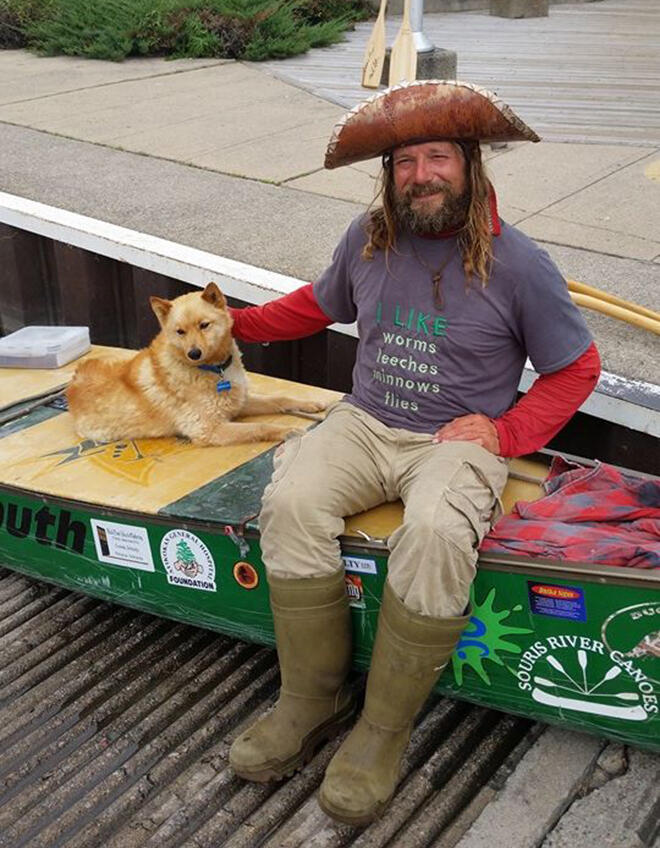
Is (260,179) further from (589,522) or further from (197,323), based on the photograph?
(589,522)

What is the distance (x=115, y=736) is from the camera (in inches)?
139

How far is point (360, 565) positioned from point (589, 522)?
0.73 meters

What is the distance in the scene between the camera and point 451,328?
10.3 feet

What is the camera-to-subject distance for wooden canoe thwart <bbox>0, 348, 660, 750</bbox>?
9.29ft

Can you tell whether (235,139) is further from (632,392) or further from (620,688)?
(620,688)

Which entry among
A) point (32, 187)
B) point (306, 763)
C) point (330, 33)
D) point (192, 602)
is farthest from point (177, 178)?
point (330, 33)

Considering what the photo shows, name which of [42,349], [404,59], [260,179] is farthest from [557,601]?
[404,59]

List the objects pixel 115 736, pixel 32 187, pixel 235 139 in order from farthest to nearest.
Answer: pixel 235 139
pixel 32 187
pixel 115 736

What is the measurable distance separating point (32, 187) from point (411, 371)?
444cm

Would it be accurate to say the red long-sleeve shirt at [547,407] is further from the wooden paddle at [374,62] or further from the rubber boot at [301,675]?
the wooden paddle at [374,62]

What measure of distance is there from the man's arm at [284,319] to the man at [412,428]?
37cm

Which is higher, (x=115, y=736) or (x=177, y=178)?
(x=177, y=178)

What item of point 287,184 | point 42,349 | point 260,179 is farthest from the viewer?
point 260,179

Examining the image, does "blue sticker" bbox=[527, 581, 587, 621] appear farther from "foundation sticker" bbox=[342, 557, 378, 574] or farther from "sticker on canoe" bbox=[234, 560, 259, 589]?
"sticker on canoe" bbox=[234, 560, 259, 589]
